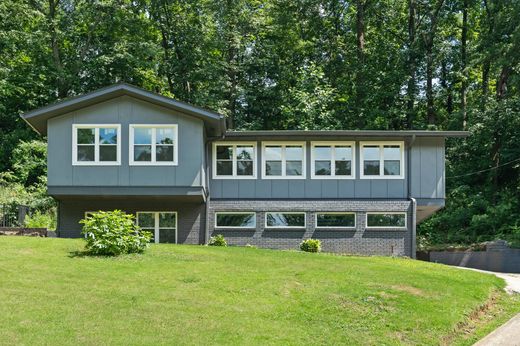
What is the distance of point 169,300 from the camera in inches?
482

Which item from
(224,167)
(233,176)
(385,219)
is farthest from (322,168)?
(224,167)

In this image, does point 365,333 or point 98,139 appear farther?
point 98,139

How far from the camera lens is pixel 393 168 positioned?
77.0ft

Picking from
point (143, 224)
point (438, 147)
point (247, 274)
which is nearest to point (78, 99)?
point (143, 224)

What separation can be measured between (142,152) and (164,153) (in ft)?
2.44

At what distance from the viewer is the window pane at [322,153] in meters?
23.6

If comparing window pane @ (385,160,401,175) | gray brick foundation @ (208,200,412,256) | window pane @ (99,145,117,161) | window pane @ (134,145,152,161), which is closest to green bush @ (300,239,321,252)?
gray brick foundation @ (208,200,412,256)

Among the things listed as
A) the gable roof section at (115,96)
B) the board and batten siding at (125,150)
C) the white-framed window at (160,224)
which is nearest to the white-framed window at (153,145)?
the board and batten siding at (125,150)

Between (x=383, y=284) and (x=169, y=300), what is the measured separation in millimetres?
4996

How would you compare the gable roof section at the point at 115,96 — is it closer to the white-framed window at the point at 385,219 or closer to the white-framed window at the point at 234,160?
the white-framed window at the point at 234,160

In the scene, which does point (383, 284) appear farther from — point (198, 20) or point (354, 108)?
point (198, 20)

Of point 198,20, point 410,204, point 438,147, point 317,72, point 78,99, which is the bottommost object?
Result: point 410,204

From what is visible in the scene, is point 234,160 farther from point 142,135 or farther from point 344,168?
point 344,168

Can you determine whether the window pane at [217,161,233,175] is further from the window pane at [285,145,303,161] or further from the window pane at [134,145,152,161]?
the window pane at [134,145,152,161]
